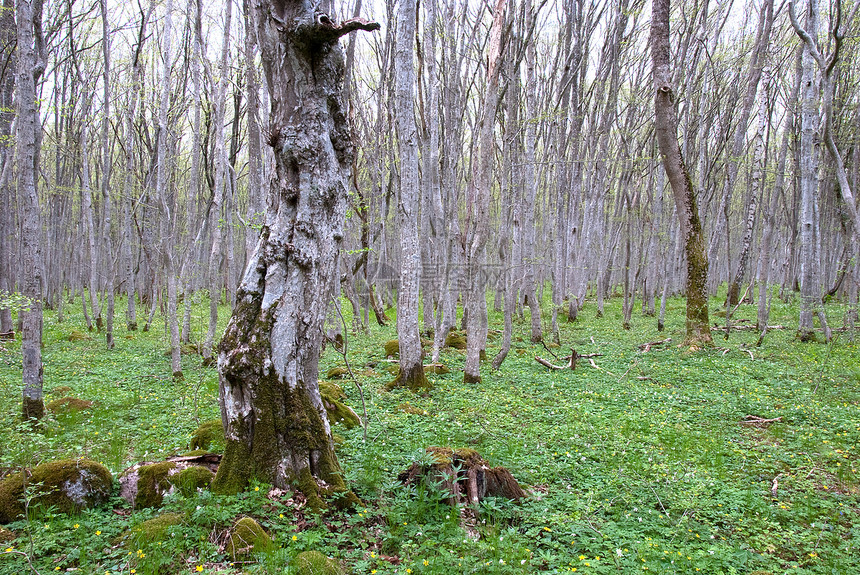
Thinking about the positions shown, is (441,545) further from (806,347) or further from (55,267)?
(55,267)

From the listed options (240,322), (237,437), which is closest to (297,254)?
(240,322)

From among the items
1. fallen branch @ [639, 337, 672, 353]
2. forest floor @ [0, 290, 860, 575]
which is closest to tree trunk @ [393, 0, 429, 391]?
forest floor @ [0, 290, 860, 575]

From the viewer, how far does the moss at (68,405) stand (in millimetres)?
5828

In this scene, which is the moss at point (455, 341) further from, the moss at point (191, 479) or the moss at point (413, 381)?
the moss at point (191, 479)

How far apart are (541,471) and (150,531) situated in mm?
3239

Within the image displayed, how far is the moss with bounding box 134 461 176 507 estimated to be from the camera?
341 cm

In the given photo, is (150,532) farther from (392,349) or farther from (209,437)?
(392,349)

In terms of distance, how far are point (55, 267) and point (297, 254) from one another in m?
19.1

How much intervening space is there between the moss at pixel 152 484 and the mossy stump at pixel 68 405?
328 centimetres

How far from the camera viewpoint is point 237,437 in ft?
11.2

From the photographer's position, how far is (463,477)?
3623 mm

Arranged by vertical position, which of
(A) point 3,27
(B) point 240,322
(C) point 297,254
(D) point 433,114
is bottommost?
(B) point 240,322

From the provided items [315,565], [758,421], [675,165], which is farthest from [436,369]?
[675,165]

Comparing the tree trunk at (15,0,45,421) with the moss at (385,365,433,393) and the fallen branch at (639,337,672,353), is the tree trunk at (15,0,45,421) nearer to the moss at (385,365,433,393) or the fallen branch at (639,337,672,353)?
the moss at (385,365,433,393)
